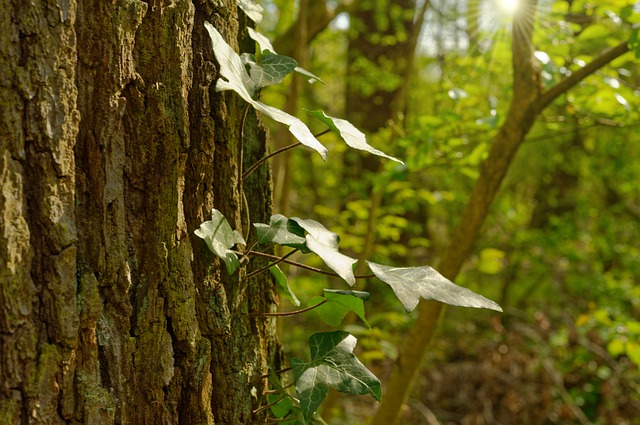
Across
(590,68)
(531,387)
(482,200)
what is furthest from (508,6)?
(531,387)

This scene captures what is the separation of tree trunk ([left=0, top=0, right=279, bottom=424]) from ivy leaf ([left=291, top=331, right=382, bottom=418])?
13 centimetres

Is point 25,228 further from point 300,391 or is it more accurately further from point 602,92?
point 602,92

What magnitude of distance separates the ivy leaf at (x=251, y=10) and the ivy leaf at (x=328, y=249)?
15.0 inches

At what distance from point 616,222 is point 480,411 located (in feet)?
9.70

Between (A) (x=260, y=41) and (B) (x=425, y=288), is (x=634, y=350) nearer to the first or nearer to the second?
(B) (x=425, y=288)

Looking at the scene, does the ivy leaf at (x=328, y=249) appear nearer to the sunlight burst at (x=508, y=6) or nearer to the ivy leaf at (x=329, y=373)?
the ivy leaf at (x=329, y=373)

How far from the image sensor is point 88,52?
2.78 feet

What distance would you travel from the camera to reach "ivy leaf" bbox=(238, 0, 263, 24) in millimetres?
1102

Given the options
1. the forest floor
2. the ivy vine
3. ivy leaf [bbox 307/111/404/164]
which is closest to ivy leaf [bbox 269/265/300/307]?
the ivy vine

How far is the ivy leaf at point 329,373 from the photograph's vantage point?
0.95 meters

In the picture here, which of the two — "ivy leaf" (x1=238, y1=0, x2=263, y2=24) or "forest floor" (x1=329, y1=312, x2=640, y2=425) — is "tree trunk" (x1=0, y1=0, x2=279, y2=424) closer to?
"ivy leaf" (x1=238, y1=0, x2=263, y2=24)

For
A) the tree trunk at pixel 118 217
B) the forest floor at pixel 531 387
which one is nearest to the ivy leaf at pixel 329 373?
the tree trunk at pixel 118 217

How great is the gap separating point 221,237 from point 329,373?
0.28 metres

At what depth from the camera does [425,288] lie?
97 centimetres
